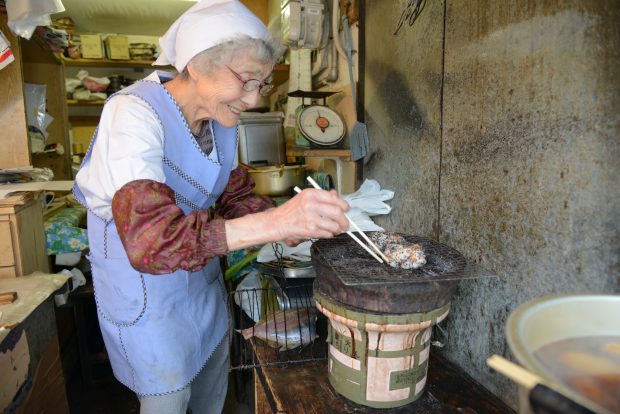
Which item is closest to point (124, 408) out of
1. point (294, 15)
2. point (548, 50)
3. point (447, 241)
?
point (447, 241)

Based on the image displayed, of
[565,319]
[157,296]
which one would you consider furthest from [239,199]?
[565,319]

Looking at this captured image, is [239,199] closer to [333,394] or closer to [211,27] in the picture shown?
[211,27]

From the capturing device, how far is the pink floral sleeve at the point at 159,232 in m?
1.13

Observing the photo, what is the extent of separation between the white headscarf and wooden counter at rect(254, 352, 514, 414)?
1.22 m

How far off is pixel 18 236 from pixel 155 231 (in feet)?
4.89

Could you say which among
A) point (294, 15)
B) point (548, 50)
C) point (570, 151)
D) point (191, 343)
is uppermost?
point (294, 15)

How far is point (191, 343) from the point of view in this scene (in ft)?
5.42

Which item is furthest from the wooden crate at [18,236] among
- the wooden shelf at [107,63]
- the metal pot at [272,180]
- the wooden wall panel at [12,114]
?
the wooden shelf at [107,63]

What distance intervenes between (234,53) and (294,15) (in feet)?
5.81

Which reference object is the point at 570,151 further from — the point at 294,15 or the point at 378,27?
the point at 294,15

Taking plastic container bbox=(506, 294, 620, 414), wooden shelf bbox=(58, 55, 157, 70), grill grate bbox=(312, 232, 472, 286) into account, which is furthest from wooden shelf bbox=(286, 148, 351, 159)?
wooden shelf bbox=(58, 55, 157, 70)

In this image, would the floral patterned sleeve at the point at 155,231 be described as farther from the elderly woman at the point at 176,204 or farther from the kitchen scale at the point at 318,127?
the kitchen scale at the point at 318,127

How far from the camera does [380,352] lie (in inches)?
52.6

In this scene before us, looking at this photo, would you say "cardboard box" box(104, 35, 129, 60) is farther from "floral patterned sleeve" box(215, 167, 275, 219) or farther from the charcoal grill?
the charcoal grill
